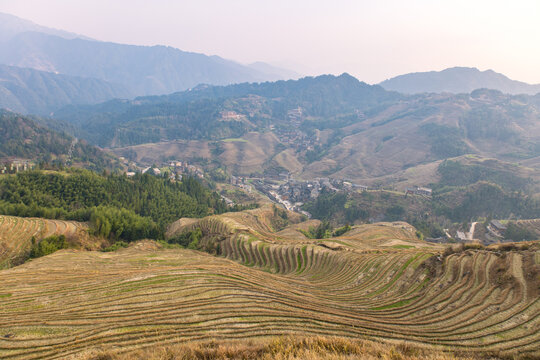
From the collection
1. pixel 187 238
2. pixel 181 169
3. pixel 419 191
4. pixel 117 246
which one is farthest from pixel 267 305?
pixel 181 169

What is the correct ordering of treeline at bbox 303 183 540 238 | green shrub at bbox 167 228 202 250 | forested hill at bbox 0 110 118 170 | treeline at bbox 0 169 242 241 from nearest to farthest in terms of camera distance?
green shrub at bbox 167 228 202 250
treeline at bbox 0 169 242 241
treeline at bbox 303 183 540 238
forested hill at bbox 0 110 118 170

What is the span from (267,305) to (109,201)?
215ft

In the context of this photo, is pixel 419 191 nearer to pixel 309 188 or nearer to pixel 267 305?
pixel 309 188

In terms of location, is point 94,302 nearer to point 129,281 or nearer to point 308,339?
point 129,281

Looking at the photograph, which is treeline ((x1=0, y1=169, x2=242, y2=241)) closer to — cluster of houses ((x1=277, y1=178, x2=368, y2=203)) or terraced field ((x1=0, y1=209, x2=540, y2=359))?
terraced field ((x1=0, y1=209, x2=540, y2=359))

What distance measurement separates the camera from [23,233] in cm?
3850

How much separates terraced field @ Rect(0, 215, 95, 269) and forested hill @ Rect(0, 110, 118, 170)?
11818 cm

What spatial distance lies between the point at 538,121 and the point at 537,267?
255937 millimetres

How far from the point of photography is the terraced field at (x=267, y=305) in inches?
485

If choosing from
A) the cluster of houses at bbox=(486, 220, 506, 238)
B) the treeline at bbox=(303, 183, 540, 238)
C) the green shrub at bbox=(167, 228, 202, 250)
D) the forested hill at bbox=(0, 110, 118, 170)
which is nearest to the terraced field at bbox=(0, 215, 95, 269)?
the green shrub at bbox=(167, 228, 202, 250)

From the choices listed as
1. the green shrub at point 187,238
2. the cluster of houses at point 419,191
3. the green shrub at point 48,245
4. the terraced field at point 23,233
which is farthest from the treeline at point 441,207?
the green shrub at point 48,245

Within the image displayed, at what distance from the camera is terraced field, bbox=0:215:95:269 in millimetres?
34656

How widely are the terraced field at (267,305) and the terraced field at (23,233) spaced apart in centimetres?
1354

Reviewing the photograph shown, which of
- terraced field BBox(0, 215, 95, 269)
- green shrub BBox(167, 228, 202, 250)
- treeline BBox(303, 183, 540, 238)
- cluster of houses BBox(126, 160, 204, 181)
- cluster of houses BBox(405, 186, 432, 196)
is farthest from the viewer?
cluster of houses BBox(126, 160, 204, 181)
